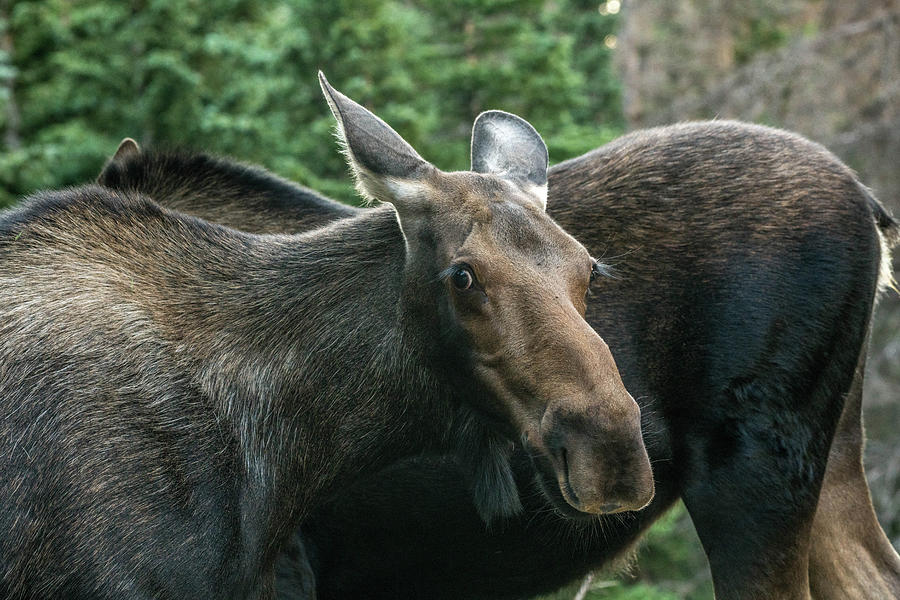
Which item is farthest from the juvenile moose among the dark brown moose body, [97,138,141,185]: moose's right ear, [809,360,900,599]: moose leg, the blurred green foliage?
the blurred green foliage

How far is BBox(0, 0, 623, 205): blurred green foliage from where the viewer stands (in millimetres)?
9703

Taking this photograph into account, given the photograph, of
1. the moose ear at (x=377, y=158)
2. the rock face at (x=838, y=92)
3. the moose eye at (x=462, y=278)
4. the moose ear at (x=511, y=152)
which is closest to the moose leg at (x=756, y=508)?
the moose ear at (x=511, y=152)

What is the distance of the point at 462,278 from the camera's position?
357 centimetres

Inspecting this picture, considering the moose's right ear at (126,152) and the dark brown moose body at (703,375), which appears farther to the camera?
the moose's right ear at (126,152)

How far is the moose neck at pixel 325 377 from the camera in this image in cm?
390

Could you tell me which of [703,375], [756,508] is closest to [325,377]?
[703,375]

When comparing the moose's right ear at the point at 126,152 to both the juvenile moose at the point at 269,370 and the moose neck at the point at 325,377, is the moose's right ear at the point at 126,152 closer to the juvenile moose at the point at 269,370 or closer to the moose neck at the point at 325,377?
the juvenile moose at the point at 269,370

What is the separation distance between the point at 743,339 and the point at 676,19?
16.1 m

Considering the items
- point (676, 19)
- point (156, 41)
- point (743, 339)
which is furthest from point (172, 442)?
point (676, 19)

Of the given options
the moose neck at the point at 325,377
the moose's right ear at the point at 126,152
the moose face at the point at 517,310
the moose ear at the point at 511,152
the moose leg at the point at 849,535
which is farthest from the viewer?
the moose's right ear at the point at 126,152

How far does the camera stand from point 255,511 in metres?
3.80

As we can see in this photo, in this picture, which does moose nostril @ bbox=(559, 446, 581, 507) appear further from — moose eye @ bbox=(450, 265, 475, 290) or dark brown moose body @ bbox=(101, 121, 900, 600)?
dark brown moose body @ bbox=(101, 121, 900, 600)

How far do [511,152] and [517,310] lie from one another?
41.0 inches

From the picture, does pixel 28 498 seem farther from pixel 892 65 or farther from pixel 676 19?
pixel 676 19
